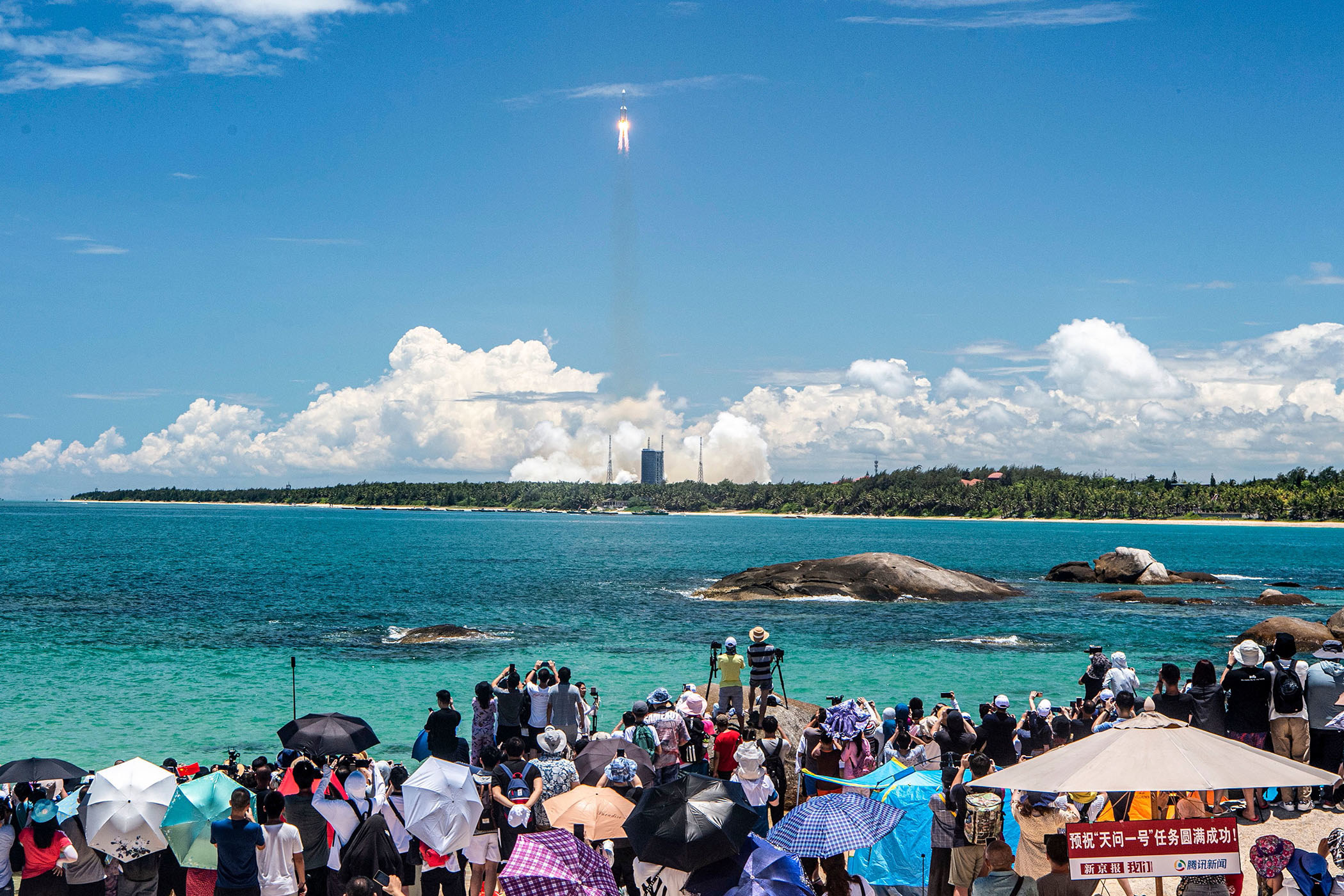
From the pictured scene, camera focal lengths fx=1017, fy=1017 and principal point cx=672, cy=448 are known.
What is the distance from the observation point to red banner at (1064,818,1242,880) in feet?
29.2

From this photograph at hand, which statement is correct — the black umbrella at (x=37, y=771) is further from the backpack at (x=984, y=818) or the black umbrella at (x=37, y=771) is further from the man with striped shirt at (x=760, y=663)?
the man with striped shirt at (x=760, y=663)

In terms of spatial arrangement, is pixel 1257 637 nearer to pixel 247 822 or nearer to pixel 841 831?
pixel 841 831

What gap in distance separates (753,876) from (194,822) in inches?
229

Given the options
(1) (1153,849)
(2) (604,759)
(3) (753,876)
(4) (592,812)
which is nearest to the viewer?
(3) (753,876)

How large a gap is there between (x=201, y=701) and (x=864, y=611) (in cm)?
3323

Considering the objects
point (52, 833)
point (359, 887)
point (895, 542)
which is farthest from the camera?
point (895, 542)

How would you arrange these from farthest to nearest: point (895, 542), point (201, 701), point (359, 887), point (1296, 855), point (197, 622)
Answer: point (895, 542)
point (197, 622)
point (201, 701)
point (1296, 855)
point (359, 887)

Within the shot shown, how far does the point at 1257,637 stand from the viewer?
130ft

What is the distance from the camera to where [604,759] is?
1245 cm

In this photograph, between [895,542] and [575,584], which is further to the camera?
[895,542]

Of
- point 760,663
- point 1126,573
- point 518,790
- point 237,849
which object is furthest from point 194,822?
point 1126,573

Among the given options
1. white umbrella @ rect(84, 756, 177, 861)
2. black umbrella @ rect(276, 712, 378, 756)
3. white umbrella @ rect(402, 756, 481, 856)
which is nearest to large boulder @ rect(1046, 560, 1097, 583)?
black umbrella @ rect(276, 712, 378, 756)

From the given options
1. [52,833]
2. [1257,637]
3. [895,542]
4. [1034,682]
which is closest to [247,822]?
[52,833]

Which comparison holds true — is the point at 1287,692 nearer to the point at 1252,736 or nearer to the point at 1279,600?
the point at 1252,736
